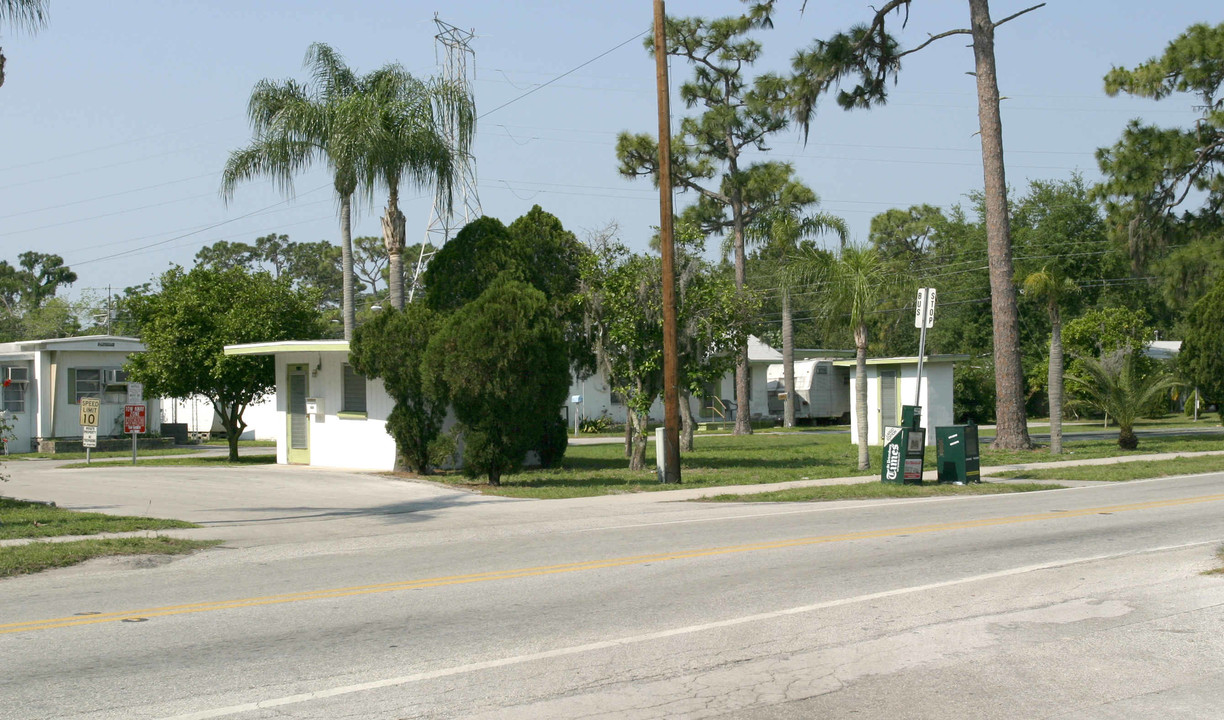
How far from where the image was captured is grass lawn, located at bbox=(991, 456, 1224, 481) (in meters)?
21.9

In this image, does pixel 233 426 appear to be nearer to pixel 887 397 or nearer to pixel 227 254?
pixel 887 397

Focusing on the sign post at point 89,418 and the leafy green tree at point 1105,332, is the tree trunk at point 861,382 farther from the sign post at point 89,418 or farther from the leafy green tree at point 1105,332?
the leafy green tree at point 1105,332

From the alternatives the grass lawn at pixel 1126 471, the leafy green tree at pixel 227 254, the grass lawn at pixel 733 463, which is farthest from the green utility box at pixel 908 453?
the leafy green tree at pixel 227 254

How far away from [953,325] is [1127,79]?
29.3 meters

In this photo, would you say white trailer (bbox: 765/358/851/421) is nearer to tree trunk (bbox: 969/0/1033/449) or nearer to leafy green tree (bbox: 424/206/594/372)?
tree trunk (bbox: 969/0/1033/449)

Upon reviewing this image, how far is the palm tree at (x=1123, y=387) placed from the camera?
2844cm

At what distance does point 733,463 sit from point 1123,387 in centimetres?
1079

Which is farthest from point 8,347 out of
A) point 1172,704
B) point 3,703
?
point 1172,704

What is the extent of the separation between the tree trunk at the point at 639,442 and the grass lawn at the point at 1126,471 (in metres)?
7.21

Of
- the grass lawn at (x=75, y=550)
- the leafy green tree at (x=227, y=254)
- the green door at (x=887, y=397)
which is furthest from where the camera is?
the leafy green tree at (x=227, y=254)

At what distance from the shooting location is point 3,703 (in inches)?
243

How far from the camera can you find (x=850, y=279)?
841 inches

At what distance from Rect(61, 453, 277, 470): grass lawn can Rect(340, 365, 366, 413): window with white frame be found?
4.03 meters

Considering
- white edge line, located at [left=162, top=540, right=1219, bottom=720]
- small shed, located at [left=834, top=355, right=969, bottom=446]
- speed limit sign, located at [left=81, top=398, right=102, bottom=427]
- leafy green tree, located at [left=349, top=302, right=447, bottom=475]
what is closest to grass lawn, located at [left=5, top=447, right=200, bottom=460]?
speed limit sign, located at [left=81, top=398, right=102, bottom=427]
